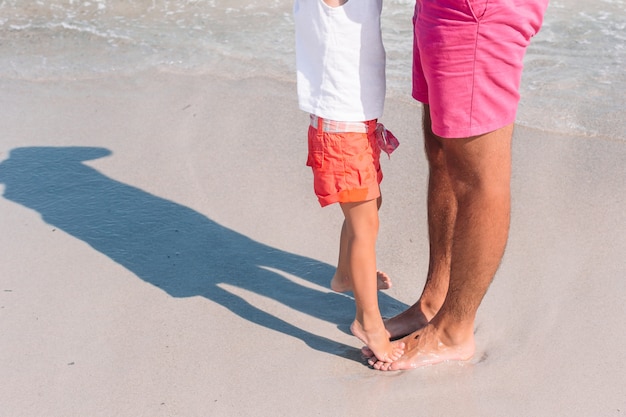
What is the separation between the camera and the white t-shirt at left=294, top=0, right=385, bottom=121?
6.75ft

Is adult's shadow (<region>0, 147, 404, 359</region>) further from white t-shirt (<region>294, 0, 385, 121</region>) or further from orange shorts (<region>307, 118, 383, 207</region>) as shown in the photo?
white t-shirt (<region>294, 0, 385, 121</region>)

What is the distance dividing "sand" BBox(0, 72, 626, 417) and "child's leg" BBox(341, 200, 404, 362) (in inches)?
3.9

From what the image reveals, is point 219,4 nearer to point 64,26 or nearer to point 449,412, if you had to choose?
point 64,26

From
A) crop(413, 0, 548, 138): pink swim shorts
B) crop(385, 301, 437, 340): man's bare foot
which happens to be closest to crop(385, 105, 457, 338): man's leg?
crop(385, 301, 437, 340): man's bare foot

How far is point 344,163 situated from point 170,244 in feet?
3.33

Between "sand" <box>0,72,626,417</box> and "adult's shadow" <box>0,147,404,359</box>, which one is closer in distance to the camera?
"sand" <box>0,72,626,417</box>

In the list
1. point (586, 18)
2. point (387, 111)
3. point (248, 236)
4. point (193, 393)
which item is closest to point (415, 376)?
point (193, 393)

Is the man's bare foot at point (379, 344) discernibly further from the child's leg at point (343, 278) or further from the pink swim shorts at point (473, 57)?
the pink swim shorts at point (473, 57)

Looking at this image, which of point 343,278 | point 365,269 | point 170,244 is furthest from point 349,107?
point 170,244

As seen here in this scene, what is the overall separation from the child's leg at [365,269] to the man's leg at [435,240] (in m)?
0.16

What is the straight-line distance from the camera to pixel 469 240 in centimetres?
229

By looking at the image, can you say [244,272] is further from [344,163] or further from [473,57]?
[473,57]

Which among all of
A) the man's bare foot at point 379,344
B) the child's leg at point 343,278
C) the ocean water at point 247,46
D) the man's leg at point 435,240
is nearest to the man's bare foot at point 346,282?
the child's leg at point 343,278

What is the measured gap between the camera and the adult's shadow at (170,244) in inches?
108
